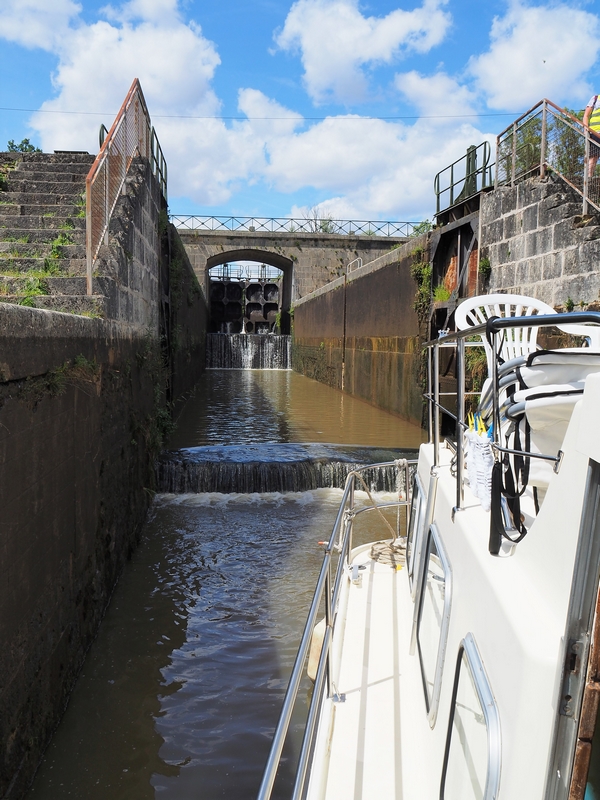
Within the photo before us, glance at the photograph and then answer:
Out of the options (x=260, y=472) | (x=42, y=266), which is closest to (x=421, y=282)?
(x=260, y=472)

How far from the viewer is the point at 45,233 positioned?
25.8 ft

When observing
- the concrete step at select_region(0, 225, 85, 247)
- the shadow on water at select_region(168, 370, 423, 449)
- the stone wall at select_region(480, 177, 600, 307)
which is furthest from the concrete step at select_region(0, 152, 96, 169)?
the stone wall at select_region(480, 177, 600, 307)

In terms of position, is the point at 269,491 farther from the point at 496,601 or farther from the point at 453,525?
the point at 496,601

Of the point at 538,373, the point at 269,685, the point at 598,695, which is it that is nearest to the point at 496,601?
the point at 598,695

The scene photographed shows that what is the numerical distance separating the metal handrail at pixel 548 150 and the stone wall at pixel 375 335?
3164 mm

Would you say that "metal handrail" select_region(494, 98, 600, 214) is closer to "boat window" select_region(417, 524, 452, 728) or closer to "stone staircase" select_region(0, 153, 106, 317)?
"stone staircase" select_region(0, 153, 106, 317)

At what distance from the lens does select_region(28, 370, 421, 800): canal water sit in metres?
3.92

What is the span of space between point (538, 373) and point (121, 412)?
5.58 m

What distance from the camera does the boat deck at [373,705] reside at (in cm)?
261

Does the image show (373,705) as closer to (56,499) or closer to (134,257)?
(56,499)

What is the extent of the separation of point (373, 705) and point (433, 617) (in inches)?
21.4

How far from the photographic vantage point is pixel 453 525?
2.61 meters

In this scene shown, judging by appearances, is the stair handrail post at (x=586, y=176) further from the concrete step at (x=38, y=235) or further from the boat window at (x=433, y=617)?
the boat window at (x=433, y=617)

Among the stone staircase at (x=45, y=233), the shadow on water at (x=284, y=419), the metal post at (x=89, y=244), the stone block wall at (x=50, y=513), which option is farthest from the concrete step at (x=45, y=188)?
the shadow on water at (x=284, y=419)
